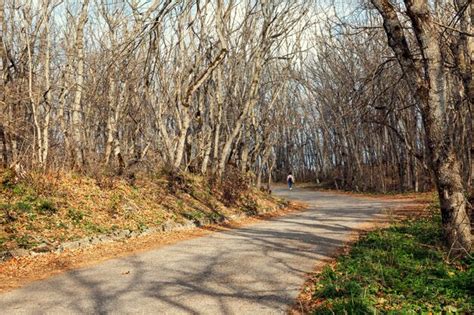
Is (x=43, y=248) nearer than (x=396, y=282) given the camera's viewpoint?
No

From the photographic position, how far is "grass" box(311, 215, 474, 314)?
4391mm

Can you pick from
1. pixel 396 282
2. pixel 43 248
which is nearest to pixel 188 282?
pixel 396 282

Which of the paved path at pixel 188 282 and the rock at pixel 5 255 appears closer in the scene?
the paved path at pixel 188 282

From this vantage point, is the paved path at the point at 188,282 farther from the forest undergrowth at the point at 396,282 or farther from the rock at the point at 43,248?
the rock at the point at 43,248

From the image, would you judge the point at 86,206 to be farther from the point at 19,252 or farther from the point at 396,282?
the point at 396,282

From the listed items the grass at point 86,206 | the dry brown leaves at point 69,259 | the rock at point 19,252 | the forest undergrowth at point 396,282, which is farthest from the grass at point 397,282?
the grass at point 86,206

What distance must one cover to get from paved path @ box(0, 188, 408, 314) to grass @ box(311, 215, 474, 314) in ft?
1.94

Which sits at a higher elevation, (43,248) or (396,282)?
(43,248)

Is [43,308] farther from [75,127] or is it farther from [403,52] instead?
[75,127]

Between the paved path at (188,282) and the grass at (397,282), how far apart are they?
1.94 ft

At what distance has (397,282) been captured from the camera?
5328 millimetres

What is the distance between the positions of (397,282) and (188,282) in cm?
306

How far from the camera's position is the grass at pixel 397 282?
4.39 meters

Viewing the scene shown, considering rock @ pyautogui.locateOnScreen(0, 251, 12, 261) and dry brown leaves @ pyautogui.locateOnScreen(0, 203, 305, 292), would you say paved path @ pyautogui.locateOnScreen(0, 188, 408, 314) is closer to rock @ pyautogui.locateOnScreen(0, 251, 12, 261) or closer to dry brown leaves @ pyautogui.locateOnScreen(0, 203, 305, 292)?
dry brown leaves @ pyautogui.locateOnScreen(0, 203, 305, 292)
